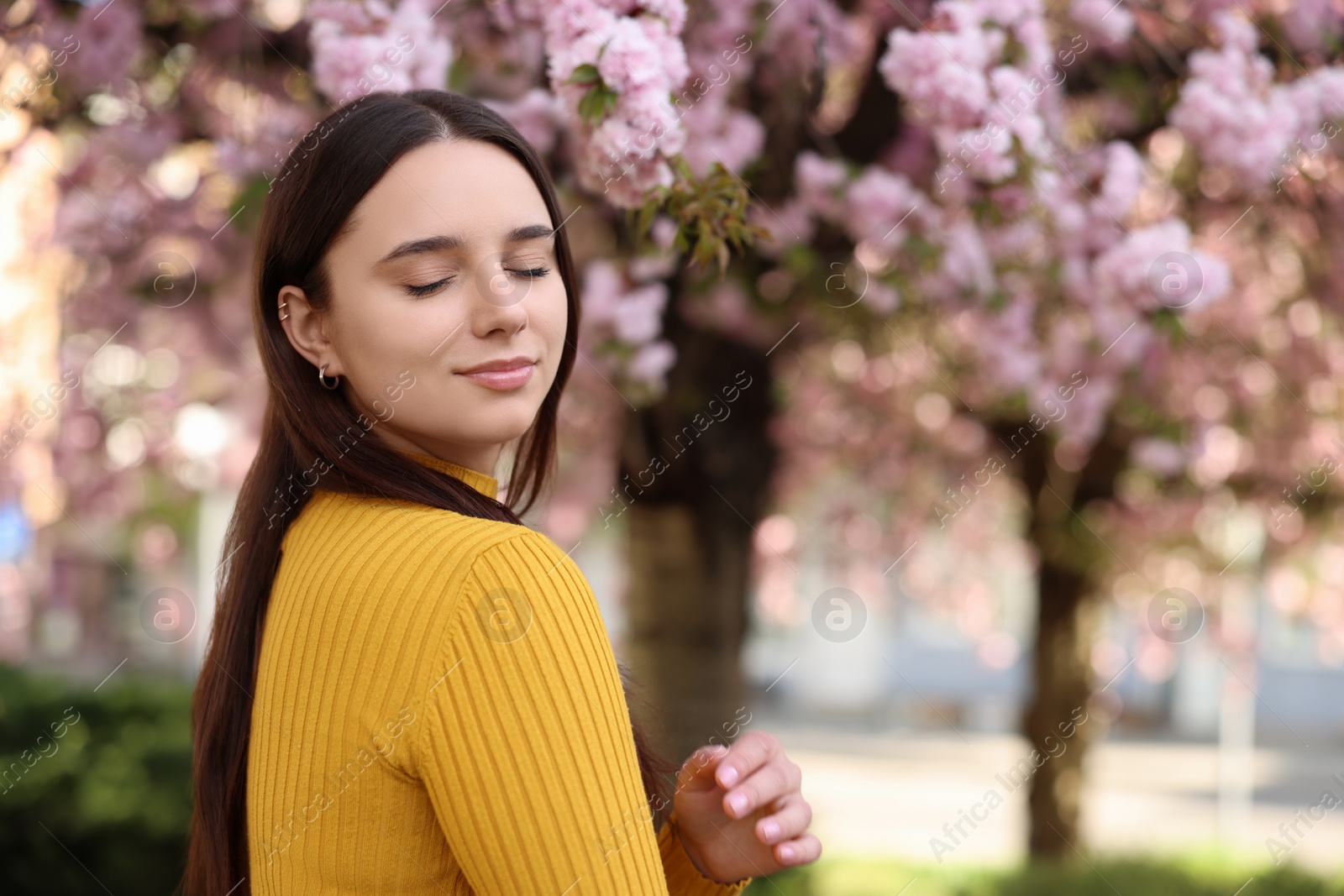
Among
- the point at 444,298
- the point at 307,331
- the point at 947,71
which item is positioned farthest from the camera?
the point at 947,71

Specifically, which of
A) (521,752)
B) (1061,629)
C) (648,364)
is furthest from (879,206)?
(1061,629)

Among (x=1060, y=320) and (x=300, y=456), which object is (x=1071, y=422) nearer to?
(x=1060, y=320)

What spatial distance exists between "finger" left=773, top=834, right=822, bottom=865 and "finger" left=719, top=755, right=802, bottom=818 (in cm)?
5

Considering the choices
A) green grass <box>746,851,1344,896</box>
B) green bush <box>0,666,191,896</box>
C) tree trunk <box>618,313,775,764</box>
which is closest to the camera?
tree trunk <box>618,313,775,764</box>

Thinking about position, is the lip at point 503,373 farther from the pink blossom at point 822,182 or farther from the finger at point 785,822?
the pink blossom at point 822,182

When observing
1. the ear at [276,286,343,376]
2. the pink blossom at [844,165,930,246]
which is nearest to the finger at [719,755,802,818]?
the ear at [276,286,343,376]

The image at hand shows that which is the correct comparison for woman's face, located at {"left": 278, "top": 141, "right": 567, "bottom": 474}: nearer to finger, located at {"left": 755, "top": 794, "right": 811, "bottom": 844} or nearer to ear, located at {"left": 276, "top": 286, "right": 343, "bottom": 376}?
ear, located at {"left": 276, "top": 286, "right": 343, "bottom": 376}

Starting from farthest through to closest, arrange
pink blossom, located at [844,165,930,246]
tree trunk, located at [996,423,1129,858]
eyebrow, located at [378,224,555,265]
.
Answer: tree trunk, located at [996,423,1129,858], pink blossom, located at [844,165,930,246], eyebrow, located at [378,224,555,265]

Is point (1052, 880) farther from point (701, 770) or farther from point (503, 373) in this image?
point (503, 373)

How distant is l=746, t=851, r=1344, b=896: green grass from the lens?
4.15 meters

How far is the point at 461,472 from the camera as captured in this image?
1245 millimetres

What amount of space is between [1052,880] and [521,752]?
3.80 metres

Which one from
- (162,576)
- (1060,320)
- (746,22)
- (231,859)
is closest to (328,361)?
(231,859)

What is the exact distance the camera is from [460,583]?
3.18 feet
